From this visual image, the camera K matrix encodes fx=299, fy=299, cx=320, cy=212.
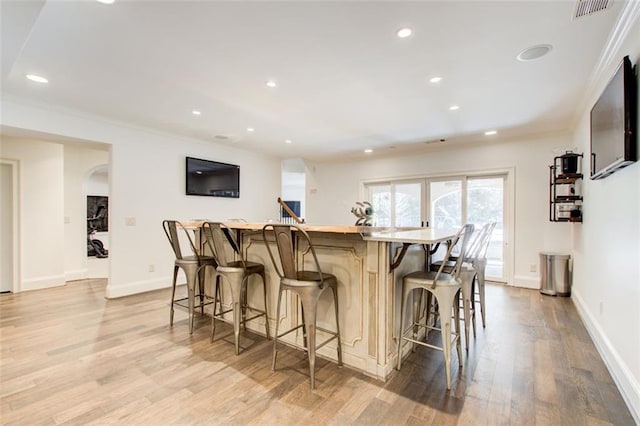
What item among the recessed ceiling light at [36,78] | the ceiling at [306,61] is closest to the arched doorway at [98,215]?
the recessed ceiling light at [36,78]

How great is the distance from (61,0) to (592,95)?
458cm

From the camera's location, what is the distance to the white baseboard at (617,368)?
5.85 ft

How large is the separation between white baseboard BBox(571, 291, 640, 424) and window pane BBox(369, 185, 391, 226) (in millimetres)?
3788

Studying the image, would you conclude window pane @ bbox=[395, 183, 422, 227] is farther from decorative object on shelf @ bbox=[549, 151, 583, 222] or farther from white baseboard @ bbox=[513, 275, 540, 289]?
decorative object on shelf @ bbox=[549, 151, 583, 222]

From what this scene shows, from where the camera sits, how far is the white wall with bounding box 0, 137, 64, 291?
4617 mm

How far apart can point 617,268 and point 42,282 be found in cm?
716

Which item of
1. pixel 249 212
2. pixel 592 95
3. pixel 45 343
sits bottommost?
pixel 45 343

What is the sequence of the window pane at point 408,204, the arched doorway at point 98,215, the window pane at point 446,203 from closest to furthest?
the window pane at point 446,203, the window pane at point 408,204, the arched doorway at point 98,215

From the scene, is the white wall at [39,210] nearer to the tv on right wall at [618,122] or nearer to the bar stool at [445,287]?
the bar stool at [445,287]

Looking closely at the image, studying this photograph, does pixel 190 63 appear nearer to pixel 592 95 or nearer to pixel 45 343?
pixel 45 343

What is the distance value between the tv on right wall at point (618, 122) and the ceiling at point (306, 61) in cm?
39

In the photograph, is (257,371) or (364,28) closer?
(364,28)

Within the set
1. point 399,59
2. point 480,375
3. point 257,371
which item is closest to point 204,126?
point 399,59

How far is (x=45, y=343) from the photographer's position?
107 inches
